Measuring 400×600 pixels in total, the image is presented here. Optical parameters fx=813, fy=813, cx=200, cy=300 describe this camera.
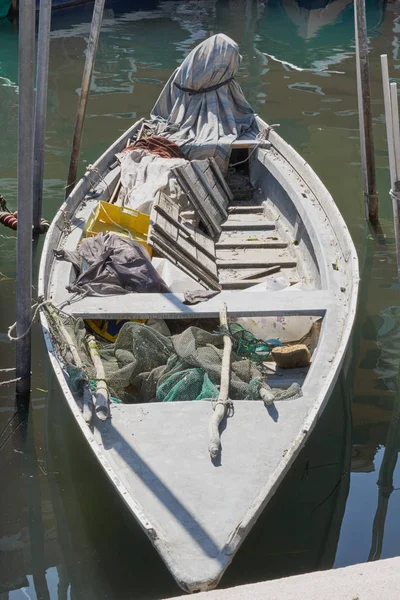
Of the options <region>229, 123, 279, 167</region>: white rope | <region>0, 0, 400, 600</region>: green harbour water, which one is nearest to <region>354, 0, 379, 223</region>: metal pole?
<region>0, 0, 400, 600</region>: green harbour water

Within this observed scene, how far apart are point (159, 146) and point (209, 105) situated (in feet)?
3.81

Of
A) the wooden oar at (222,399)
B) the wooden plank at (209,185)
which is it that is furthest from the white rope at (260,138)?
the wooden oar at (222,399)

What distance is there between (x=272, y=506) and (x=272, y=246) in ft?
12.4

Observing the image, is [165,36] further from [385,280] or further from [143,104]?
[385,280]

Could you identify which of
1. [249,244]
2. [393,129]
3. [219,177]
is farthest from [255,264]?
[393,129]

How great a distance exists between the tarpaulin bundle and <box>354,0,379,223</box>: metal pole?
2305 millimetres

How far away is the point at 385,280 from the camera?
9.27 meters

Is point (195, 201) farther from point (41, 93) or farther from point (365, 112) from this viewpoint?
point (365, 112)

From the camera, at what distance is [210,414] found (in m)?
5.19

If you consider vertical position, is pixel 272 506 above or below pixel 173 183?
below

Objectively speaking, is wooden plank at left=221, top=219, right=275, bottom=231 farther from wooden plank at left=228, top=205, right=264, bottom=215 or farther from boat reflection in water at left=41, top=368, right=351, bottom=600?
boat reflection in water at left=41, top=368, right=351, bottom=600

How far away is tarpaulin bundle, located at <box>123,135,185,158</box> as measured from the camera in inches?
383

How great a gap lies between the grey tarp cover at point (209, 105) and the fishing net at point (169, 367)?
177 inches

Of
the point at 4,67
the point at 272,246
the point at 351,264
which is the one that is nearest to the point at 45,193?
the point at 272,246
